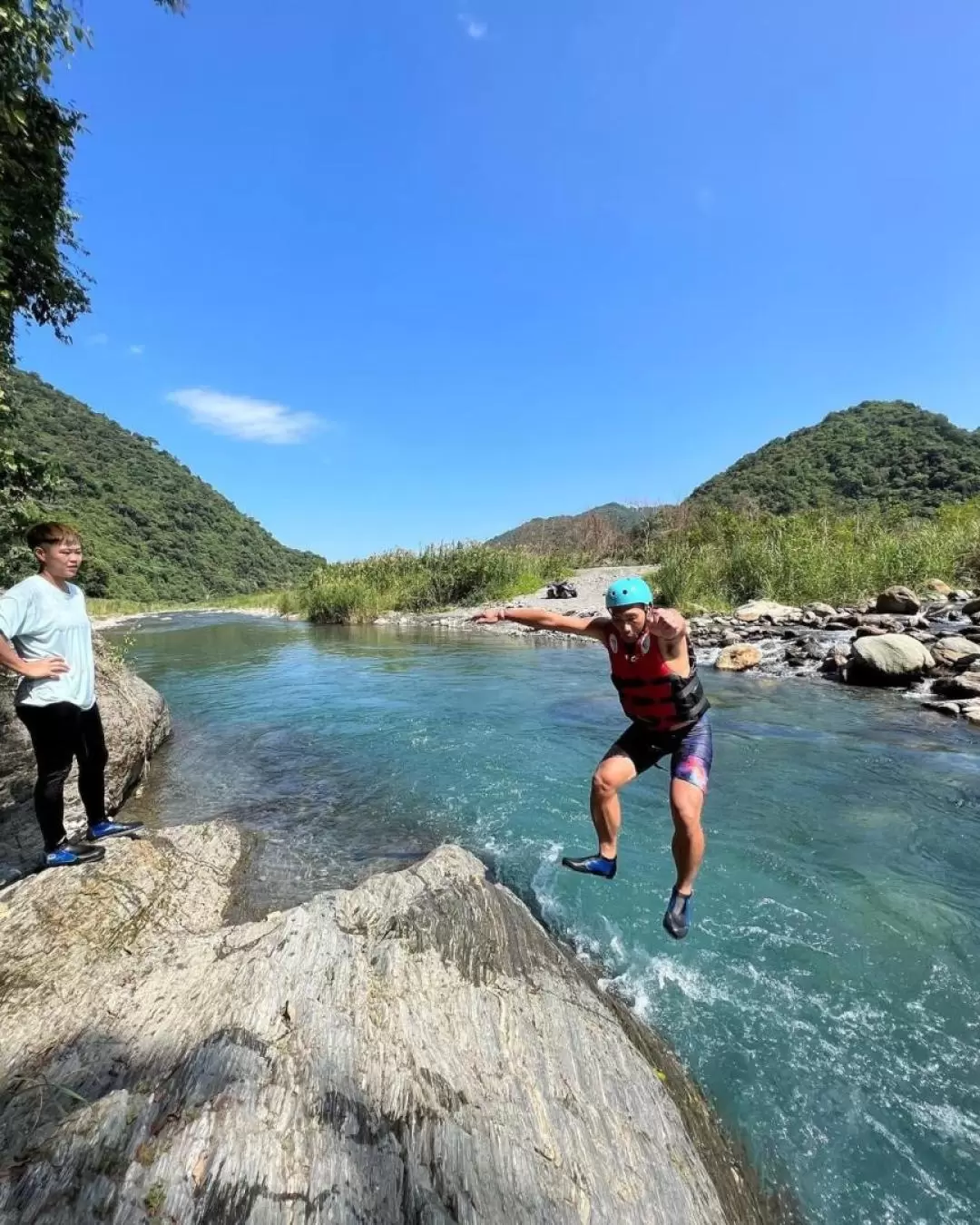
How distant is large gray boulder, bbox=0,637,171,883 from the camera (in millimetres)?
5626

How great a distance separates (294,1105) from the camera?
7.50ft

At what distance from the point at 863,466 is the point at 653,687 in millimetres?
84560

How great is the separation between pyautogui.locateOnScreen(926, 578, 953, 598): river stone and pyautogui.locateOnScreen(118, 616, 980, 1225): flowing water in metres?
11.7

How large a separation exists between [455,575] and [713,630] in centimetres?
1859

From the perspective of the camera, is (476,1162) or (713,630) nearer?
(476,1162)

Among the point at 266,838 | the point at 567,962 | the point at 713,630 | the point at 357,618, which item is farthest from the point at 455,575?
the point at 567,962

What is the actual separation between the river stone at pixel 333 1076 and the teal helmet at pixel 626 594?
235 cm

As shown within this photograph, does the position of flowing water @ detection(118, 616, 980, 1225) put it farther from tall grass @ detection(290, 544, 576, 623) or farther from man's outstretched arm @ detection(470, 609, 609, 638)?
tall grass @ detection(290, 544, 576, 623)

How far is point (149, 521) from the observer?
98688 mm

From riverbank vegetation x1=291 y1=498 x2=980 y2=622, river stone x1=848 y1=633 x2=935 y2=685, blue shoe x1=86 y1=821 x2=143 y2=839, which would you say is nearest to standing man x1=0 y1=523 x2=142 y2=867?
blue shoe x1=86 y1=821 x2=143 y2=839

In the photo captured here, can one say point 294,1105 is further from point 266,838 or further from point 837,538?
point 837,538

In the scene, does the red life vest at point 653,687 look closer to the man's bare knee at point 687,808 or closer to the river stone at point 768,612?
the man's bare knee at point 687,808

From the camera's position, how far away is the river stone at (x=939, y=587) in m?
20.8

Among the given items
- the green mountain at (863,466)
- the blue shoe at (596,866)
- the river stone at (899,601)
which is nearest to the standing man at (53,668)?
the blue shoe at (596,866)
